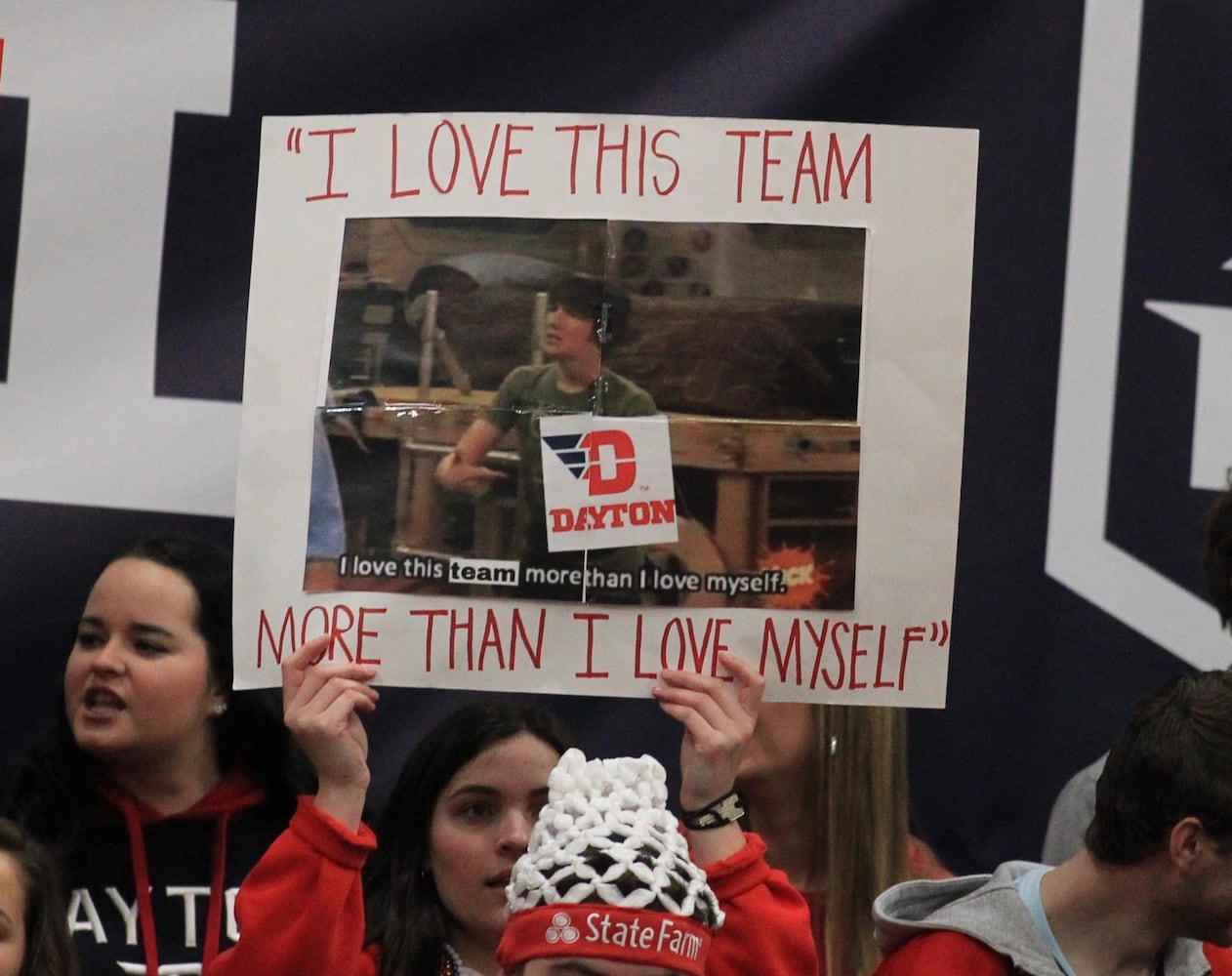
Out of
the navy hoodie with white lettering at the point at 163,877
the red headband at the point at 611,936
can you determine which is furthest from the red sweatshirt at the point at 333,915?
the navy hoodie with white lettering at the point at 163,877

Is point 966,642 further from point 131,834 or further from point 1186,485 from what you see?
point 131,834

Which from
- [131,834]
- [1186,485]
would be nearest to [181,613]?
[131,834]

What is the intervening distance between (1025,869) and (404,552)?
711 mm

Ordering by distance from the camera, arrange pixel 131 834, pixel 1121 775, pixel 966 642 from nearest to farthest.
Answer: pixel 1121 775 → pixel 131 834 → pixel 966 642

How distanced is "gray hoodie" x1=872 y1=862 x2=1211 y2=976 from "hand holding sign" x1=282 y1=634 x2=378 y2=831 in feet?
1.77

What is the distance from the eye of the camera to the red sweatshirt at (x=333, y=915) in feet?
5.82

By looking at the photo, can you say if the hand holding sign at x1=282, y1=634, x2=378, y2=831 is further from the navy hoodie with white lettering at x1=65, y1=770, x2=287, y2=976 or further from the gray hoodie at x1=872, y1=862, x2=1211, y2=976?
the gray hoodie at x1=872, y1=862, x2=1211, y2=976

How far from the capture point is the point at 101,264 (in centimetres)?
248

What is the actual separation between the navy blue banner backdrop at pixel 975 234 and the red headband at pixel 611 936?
894mm

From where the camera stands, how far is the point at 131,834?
2.14 metres

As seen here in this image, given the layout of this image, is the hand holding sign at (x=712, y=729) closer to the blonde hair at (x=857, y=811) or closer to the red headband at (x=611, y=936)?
the red headband at (x=611, y=936)

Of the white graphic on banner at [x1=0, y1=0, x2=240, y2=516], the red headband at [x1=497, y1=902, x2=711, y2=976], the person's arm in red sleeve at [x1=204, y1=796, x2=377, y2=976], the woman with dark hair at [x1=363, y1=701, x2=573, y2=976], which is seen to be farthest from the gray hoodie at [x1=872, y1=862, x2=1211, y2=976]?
the white graphic on banner at [x1=0, y1=0, x2=240, y2=516]

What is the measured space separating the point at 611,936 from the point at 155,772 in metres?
0.79

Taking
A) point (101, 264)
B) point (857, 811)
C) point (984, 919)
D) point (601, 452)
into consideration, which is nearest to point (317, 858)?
point (601, 452)
